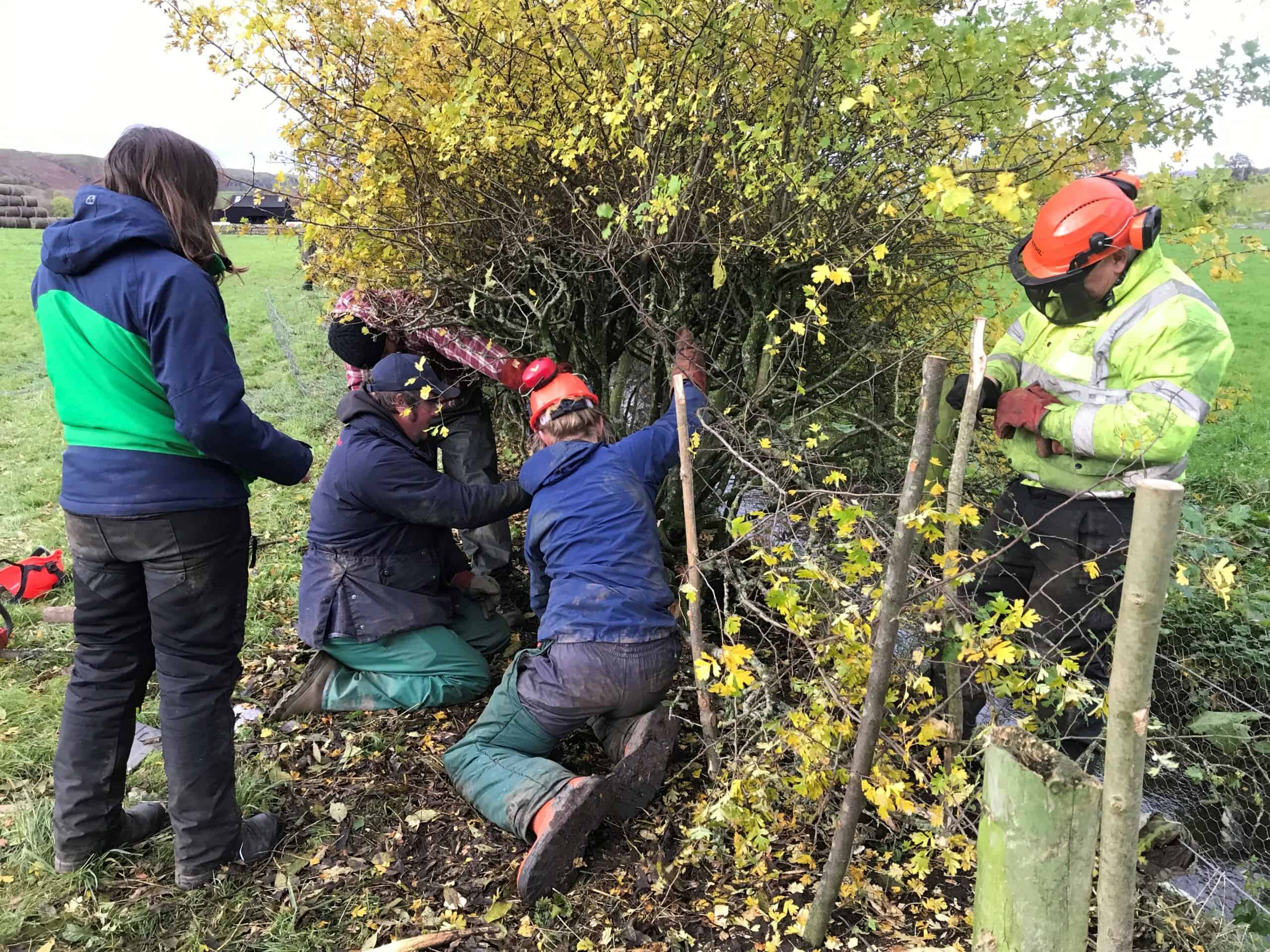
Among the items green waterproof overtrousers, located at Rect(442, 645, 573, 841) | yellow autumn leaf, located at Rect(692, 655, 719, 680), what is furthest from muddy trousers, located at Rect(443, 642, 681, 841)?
yellow autumn leaf, located at Rect(692, 655, 719, 680)

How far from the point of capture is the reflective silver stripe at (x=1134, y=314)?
2.38m

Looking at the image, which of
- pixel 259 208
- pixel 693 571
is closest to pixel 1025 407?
pixel 693 571

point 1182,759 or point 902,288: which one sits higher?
point 902,288

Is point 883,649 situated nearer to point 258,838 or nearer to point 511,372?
point 258,838

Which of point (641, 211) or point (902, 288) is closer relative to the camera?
point (641, 211)

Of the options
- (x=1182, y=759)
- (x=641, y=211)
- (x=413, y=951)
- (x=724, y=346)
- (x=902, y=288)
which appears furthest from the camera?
(x=724, y=346)

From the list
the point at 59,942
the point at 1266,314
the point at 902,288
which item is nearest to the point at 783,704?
the point at 902,288

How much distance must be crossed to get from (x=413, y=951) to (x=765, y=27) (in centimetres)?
329

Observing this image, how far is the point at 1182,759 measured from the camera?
10.1 ft

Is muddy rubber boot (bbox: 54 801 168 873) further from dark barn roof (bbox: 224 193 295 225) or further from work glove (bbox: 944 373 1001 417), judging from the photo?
work glove (bbox: 944 373 1001 417)

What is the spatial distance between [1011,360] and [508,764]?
2.40 m

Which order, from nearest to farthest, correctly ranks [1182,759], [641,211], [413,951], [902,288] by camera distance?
[413,951] < [641,211] < [1182,759] < [902,288]

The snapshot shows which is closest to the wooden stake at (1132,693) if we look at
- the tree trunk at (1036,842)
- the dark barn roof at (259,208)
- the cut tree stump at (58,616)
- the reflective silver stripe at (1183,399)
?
the tree trunk at (1036,842)

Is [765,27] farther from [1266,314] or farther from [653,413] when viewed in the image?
[1266,314]
